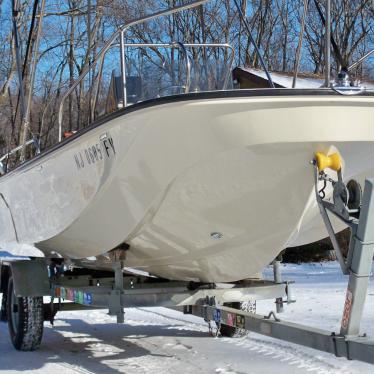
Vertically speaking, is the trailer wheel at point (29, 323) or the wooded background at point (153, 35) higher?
the wooded background at point (153, 35)

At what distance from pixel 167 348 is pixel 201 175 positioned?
7.84 ft

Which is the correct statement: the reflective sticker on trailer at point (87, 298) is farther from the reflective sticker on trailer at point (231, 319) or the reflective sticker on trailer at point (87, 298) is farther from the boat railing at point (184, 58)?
the boat railing at point (184, 58)

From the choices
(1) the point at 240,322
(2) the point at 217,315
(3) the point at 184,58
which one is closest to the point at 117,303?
(2) the point at 217,315

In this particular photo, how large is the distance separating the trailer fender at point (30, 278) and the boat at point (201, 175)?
1.99ft

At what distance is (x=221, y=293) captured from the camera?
5.22 m

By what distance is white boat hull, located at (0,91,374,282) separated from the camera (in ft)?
12.6

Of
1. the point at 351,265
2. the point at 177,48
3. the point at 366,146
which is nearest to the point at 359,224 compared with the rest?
the point at 351,265

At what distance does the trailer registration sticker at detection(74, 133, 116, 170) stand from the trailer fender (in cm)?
158

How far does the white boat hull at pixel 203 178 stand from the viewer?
3.85 metres

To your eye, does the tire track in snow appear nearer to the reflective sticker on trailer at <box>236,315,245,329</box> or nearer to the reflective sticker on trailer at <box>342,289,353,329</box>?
the reflective sticker on trailer at <box>236,315,245,329</box>

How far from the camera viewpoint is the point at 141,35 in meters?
5.98

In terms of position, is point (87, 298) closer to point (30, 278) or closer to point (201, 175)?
point (30, 278)

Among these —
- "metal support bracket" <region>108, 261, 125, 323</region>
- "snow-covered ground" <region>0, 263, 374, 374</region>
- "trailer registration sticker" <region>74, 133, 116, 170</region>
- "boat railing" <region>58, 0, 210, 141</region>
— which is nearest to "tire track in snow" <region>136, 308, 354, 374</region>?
"snow-covered ground" <region>0, 263, 374, 374</region>

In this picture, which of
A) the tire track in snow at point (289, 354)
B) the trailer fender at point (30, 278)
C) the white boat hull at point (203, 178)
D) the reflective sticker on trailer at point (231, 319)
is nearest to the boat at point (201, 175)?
the white boat hull at point (203, 178)
